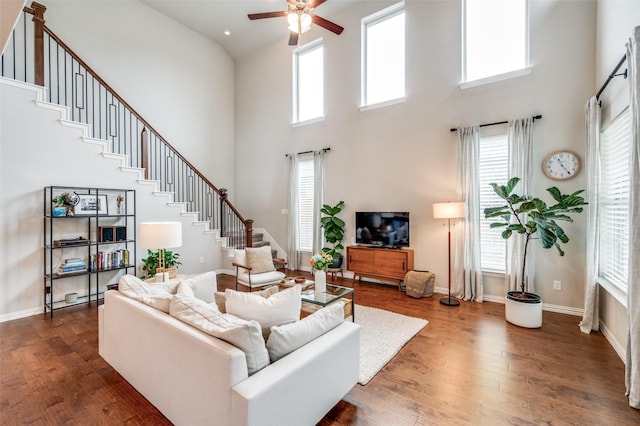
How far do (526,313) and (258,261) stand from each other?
376 centimetres

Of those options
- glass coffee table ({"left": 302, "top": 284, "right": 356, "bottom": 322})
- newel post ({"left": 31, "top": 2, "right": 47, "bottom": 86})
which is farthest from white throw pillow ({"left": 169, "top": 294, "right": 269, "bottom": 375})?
newel post ({"left": 31, "top": 2, "right": 47, "bottom": 86})

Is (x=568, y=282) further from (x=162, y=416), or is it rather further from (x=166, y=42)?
(x=166, y=42)

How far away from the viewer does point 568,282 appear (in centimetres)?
404

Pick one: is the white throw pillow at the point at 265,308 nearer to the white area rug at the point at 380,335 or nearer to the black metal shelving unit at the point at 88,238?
the white area rug at the point at 380,335

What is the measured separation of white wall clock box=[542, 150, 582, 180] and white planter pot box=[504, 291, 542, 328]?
70.0 inches

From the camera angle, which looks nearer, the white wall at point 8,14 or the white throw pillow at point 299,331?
the white wall at point 8,14

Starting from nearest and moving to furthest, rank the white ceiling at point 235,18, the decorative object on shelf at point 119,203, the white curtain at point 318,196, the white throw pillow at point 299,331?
1. the white throw pillow at point 299,331
2. the decorative object on shelf at point 119,203
3. the white ceiling at point 235,18
4. the white curtain at point 318,196

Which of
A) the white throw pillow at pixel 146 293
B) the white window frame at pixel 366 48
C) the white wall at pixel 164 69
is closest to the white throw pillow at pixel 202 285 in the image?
the white throw pillow at pixel 146 293

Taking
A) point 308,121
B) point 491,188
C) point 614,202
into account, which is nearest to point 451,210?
point 491,188

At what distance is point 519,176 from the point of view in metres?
4.24

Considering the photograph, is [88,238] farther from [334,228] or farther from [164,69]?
[164,69]

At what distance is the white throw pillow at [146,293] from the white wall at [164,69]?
5.19 m

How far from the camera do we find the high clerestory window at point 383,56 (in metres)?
5.53

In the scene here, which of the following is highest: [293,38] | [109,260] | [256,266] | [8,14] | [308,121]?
[293,38]
